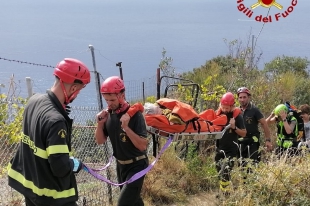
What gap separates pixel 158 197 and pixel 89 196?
1120 millimetres

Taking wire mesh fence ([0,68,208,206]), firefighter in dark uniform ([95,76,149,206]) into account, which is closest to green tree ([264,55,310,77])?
wire mesh fence ([0,68,208,206])

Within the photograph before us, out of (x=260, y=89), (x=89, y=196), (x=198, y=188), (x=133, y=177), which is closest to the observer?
(x=133, y=177)

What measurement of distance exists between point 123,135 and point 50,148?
1.62m

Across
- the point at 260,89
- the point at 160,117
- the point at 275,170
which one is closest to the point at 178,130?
the point at 160,117

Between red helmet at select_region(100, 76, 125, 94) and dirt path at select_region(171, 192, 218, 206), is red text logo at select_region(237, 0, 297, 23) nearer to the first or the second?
dirt path at select_region(171, 192, 218, 206)

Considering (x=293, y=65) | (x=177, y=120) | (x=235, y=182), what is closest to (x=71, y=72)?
(x=177, y=120)

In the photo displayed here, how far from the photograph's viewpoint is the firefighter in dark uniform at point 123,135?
4.35 metres

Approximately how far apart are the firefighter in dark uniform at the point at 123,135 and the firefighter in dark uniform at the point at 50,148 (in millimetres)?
1131

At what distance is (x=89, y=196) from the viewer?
5.61m

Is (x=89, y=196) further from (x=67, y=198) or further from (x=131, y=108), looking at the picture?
(x=67, y=198)

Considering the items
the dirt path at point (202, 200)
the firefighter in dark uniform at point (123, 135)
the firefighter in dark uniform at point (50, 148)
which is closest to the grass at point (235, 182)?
the dirt path at point (202, 200)

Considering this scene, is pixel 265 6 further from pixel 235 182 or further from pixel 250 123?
pixel 235 182

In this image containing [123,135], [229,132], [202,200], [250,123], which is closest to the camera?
[123,135]

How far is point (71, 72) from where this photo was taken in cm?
314
